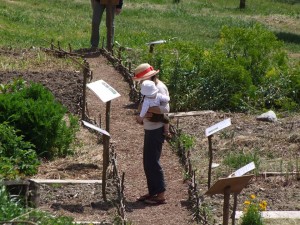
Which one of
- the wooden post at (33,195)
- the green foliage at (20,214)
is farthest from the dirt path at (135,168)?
the green foliage at (20,214)

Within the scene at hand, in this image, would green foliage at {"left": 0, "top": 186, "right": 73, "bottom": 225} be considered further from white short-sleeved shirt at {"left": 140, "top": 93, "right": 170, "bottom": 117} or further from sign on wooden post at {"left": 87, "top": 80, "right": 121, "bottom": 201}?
white short-sleeved shirt at {"left": 140, "top": 93, "right": 170, "bottom": 117}

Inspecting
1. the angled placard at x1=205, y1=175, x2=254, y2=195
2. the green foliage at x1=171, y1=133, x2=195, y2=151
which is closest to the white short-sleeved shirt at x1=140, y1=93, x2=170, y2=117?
the green foliage at x1=171, y1=133, x2=195, y2=151

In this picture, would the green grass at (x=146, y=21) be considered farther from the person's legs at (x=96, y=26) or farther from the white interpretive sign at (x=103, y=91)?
the white interpretive sign at (x=103, y=91)

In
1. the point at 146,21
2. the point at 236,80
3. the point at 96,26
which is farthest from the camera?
the point at 146,21

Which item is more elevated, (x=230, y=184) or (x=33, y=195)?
(x=230, y=184)

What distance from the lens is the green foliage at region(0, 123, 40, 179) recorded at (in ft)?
33.9

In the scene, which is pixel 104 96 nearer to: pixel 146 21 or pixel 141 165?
pixel 141 165

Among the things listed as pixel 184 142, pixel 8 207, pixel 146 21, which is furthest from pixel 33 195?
pixel 146 21

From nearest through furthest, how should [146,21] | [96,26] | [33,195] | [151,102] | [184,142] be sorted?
[33,195] < [151,102] < [184,142] < [96,26] < [146,21]

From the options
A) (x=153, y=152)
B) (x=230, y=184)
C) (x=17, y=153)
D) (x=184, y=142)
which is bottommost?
(x=184, y=142)

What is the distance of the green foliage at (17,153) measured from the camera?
10.3 meters

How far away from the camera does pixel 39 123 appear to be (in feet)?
36.7

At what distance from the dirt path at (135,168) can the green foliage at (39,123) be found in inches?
29.6

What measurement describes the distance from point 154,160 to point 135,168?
132cm
